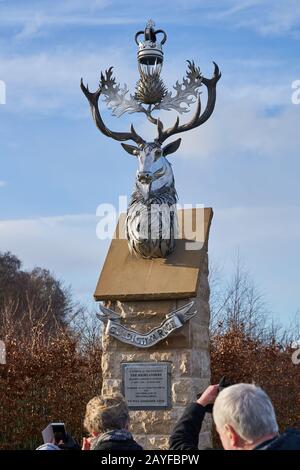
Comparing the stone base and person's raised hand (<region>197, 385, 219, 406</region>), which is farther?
the stone base

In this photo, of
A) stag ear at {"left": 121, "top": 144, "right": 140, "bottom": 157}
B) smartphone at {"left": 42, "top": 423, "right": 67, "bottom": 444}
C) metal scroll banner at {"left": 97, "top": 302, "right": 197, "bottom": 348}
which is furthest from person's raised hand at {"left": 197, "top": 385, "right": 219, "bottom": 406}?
stag ear at {"left": 121, "top": 144, "right": 140, "bottom": 157}

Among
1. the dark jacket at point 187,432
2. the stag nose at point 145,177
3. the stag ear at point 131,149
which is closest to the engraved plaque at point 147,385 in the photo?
the stag nose at point 145,177

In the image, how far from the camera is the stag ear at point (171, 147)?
7.81m

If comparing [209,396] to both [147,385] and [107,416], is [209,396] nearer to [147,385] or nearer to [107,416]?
[107,416]

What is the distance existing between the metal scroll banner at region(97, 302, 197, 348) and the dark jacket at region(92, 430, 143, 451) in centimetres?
317

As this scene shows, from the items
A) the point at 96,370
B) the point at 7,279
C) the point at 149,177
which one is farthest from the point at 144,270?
the point at 7,279

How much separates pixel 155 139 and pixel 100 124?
0.66 m

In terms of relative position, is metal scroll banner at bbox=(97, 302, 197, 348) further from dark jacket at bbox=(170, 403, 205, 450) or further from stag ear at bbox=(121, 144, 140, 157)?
dark jacket at bbox=(170, 403, 205, 450)

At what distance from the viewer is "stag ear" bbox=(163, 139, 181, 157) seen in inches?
307

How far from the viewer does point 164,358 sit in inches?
285

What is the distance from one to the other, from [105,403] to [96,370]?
24.6 feet

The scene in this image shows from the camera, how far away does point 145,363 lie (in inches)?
286

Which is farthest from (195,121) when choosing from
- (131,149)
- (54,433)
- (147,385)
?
(54,433)

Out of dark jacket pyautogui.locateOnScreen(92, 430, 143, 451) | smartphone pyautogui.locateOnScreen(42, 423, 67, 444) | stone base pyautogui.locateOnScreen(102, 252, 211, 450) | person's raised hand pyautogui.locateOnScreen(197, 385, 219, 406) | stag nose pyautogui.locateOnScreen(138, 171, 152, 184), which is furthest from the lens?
stag nose pyautogui.locateOnScreen(138, 171, 152, 184)
